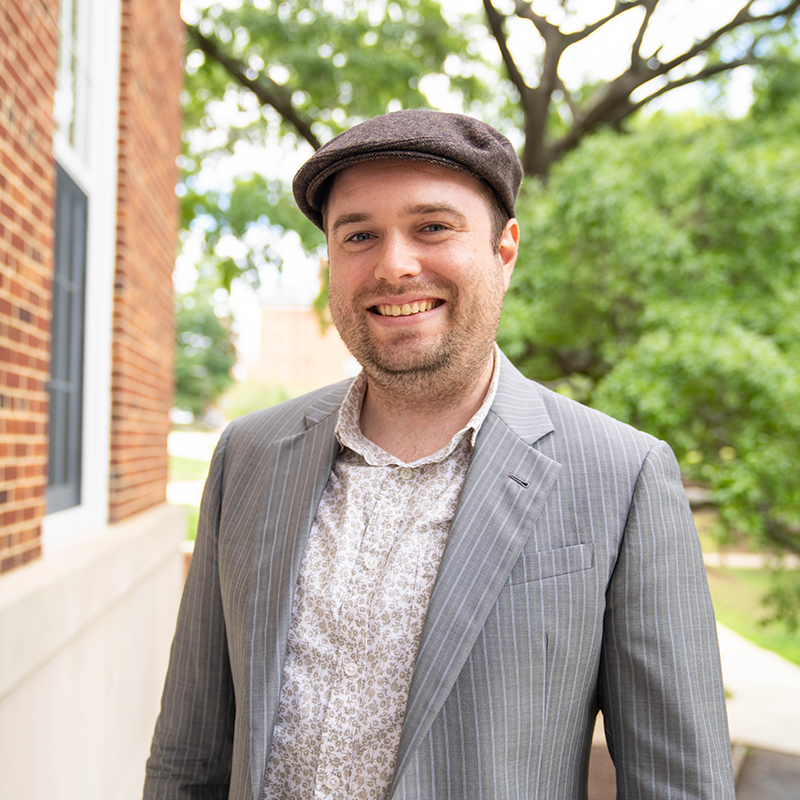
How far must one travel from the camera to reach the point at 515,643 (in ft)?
4.51

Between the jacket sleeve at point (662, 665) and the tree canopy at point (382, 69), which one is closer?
the jacket sleeve at point (662, 665)

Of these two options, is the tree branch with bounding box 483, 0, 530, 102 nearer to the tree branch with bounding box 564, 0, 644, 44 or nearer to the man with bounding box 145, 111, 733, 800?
the tree branch with bounding box 564, 0, 644, 44

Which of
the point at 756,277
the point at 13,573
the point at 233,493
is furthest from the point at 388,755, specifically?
the point at 756,277

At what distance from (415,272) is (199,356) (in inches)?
1816

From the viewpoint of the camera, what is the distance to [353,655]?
1.45m

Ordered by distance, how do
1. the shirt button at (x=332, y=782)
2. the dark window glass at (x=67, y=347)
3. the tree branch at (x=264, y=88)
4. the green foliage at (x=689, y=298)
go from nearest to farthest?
the shirt button at (x=332, y=782) → the dark window glass at (x=67, y=347) → the green foliage at (x=689, y=298) → the tree branch at (x=264, y=88)

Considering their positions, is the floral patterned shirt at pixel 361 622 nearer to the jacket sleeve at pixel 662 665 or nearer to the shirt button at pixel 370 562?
the shirt button at pixel 370 562

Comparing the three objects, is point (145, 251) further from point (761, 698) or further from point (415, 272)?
point (761, 698)

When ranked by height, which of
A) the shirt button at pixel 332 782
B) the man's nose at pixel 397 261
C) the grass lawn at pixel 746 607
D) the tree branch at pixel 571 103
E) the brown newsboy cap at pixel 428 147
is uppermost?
the tree branch at pixel 571 103

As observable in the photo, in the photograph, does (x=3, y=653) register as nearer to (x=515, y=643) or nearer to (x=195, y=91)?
(x=515, y=643)

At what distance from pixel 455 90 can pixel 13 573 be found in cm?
872

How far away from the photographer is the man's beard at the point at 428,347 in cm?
153

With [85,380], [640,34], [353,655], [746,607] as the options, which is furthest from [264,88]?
[746,607]

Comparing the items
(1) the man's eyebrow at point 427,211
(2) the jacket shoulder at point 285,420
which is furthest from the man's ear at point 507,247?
(2) the jacket shoulder at point 285,420
